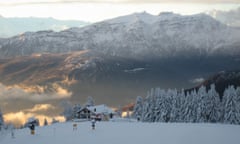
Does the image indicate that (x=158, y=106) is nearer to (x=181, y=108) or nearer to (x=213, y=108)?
(x=181, y=108)

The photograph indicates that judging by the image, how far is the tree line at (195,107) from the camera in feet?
309

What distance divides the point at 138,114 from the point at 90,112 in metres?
19.7

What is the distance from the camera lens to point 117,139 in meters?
48.3

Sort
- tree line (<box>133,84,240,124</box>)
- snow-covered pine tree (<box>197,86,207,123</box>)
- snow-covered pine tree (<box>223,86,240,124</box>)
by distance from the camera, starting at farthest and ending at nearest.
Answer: snow-covered pine tree (<box>197,86,207,123</box>) → tree line (<box>133,84,240,124</box>) → snow-covered pine tree (<box>223,86,240,124</box>)

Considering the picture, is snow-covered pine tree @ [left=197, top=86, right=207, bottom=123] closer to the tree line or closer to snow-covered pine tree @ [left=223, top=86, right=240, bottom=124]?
the tree line

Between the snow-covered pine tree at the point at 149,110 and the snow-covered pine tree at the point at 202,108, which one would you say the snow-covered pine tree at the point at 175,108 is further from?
the snow-covered pine tree at the point at 149,110

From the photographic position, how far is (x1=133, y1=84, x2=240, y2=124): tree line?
9416cm

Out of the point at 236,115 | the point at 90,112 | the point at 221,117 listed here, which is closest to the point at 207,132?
the point at 236,115

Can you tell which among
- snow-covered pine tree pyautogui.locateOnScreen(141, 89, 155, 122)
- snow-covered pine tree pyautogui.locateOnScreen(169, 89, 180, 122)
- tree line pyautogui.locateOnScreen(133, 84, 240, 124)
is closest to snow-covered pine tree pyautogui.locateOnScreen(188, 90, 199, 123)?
tree line pyautogui.locateOnScreen(133, 84, 240, 124)

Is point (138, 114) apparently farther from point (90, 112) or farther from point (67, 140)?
point (67, 140)

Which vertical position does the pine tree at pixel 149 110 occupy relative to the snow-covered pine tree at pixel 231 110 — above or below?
below

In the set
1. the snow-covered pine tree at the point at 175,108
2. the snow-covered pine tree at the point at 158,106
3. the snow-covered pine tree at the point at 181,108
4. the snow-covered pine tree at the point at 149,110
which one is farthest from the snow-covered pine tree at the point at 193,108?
the snow-covered pine tree at the point at 149,110

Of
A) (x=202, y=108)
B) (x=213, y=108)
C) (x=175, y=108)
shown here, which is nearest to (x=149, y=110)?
(x=175, y=108)

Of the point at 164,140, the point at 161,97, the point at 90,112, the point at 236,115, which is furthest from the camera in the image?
the point at 90,112
